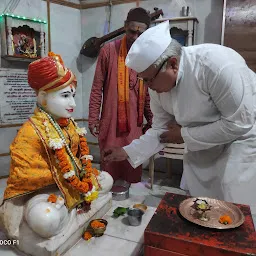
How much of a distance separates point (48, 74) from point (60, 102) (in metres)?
0.16

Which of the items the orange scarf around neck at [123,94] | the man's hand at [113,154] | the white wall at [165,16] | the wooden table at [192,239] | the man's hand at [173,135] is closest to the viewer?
the wooden table at [192,239]

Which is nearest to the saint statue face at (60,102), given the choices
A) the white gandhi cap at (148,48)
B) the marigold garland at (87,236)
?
the white gandhi cap at (148,48)

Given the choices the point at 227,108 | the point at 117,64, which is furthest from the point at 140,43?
the point at 117,64

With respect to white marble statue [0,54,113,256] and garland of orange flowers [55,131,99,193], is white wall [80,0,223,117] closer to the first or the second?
white marble statue [0,54,113,256]

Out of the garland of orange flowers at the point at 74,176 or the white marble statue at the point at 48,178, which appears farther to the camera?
the garland of orange flowers at the point at 74,176

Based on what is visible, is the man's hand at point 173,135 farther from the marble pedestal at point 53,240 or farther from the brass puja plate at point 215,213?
the marble pedestal at point 53,240

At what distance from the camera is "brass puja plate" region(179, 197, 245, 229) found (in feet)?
3.27

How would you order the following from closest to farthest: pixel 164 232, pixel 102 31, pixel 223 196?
pixel 164 232 < pixel 223 196 < pixel 102 31

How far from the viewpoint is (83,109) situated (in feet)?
14.2

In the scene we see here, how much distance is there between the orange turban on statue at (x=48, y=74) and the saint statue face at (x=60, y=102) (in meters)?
0.03

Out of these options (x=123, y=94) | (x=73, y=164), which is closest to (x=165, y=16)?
(x=123, y=94)

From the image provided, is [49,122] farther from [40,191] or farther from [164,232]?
[164,232]

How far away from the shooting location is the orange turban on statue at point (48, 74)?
1370mm

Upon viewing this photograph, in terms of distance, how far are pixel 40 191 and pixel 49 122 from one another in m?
0.38
